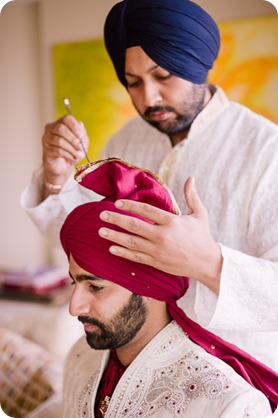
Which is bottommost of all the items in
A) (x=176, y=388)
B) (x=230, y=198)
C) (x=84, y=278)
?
(x=176, y=388)

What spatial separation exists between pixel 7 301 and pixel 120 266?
508 mm

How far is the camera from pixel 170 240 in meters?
0.67

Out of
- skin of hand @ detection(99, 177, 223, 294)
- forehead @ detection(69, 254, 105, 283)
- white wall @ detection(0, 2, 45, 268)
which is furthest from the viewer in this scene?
white wall @ detection(0, 2, 45, 268)

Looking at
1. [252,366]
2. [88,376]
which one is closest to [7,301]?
[88,376]

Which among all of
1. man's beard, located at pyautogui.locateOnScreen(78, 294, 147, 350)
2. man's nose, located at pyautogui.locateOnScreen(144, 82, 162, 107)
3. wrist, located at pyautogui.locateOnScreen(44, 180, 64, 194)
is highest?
man's nose, located at pyautogui.locateOnScreen(144, 82, 162, 107)

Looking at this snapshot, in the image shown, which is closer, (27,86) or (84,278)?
(84,278)

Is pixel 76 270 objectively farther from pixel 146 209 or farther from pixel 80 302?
pixel 146 209

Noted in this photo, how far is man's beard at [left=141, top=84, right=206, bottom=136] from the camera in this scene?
77cm

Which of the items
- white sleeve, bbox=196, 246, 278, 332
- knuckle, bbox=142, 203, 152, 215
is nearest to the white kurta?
white sleeve, bbox=196, 246, 278, 332

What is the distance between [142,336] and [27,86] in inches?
16.3

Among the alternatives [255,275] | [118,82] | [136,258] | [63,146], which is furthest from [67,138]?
[255,275]

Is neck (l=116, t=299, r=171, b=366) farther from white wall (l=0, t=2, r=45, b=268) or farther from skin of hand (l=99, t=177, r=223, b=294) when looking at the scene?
white wall (l=0, t=2, r=45, b=268)

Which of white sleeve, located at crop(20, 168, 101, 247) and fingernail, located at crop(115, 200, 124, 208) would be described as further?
white sleeve, located at crop(20, 168, 101, 247)

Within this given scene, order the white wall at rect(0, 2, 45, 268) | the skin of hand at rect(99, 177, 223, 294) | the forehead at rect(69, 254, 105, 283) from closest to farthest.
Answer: the skin of hand at rect(99, 177, 223, 294) → the forehead at rect(69, 254, 105, 283) → the white wall at rect(0, 2, 45, 268)
